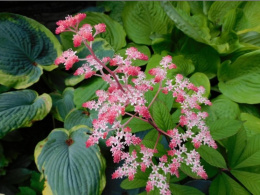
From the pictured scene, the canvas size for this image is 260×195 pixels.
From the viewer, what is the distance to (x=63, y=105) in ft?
4.22

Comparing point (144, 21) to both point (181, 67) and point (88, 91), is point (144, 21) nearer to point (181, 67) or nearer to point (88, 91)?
point (181, 67)

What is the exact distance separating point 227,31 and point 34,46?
1007mm

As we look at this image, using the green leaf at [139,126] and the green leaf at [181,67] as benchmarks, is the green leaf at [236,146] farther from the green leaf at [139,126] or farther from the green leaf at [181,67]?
the green leaf at [181,67]

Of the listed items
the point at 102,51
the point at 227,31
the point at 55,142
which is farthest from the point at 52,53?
the point at 227,31

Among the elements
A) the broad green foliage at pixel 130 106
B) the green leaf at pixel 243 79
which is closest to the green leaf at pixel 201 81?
the broad green foliage at pixel 130 106

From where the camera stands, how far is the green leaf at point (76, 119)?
3.94ft

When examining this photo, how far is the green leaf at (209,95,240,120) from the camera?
1.18 meters

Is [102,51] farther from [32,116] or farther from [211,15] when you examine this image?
[211,15]

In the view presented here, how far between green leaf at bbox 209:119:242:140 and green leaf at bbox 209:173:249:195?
18 cm

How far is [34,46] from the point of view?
130 cm

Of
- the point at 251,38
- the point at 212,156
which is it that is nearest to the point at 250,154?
the point at 212,156

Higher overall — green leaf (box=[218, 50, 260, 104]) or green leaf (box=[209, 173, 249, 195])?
green leaf (box=[218, 50, 260, 104])

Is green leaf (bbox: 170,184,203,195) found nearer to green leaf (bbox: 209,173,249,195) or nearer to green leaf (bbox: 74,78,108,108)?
green leaf (bbox: 209,173,249,195)

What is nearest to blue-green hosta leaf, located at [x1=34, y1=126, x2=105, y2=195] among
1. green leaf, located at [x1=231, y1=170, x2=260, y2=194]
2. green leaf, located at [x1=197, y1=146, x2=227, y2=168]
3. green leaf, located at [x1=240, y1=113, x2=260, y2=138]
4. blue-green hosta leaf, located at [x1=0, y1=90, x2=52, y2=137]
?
blue-green hosta leaf, located at [x1=0, y1=90, x2=52, y2=137]
